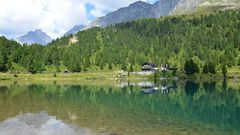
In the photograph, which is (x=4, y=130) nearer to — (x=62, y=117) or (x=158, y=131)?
(x=62, y=117)

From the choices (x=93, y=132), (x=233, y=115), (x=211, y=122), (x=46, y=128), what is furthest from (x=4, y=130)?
(x=233, y=115)

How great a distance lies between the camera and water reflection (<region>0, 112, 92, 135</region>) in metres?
42.8

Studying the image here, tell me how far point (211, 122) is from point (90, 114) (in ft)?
66.6

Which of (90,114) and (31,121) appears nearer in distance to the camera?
(31,121)

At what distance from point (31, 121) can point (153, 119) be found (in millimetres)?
18525

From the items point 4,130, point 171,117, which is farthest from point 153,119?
point 4,130

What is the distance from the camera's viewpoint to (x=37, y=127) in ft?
153

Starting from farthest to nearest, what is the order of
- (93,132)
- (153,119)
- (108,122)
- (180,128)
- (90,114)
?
(90,114) < (153,119) < (108,122) < (180,128) < (93,132)

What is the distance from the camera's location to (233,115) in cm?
6009

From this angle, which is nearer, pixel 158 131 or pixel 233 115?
pixel 158 131

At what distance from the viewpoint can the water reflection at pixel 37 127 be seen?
141 ft

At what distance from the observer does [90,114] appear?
5988cm

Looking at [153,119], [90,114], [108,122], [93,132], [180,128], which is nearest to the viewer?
[93,132]

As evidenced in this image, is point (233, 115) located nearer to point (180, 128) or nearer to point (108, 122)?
point (180, 128)
